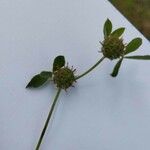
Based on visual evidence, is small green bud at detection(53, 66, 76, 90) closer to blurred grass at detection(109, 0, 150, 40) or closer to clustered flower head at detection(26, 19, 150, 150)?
clustered flower head at detection(26, 19, 150, 150)

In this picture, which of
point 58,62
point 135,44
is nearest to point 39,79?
point 58,62

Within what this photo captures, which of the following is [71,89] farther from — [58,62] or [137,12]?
[137,12]

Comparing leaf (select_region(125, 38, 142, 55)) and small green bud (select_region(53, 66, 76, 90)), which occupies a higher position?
leaf (select_region(125, 38, 142, 55))

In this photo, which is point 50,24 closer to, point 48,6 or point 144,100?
point 48,6

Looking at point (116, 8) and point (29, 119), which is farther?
point (116, 8)

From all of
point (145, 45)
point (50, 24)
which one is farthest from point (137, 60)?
point (50, 24)

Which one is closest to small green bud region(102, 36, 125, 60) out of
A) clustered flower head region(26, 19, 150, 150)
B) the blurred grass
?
clustered flower head region(26, 19, 150, 150)

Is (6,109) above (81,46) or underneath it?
underneath
